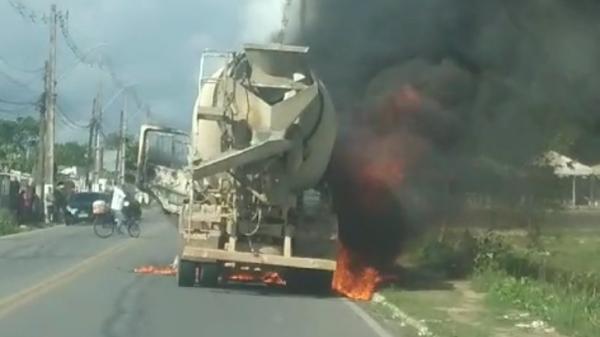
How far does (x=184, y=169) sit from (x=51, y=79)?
41.3m

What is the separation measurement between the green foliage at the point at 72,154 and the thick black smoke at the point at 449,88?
131 metres

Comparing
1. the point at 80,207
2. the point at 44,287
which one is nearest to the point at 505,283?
the point at 44,287

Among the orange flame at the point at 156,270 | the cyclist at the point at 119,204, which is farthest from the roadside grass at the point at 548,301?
the cyclist at the point at 119,204

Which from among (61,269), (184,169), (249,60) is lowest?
(61,269)

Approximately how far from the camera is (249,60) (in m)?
21.1

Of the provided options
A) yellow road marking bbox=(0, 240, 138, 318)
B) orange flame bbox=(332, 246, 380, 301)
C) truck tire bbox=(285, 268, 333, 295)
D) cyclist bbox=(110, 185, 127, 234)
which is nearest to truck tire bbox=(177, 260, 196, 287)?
truck tire bbox=(285, 268, 333, 295)

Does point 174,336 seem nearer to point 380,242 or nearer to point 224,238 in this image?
point 224,238

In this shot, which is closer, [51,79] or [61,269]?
[61,269]

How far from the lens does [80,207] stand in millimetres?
66188

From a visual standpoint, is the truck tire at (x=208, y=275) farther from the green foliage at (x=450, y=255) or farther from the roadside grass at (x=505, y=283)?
the green foliage at (x=450, y=255)

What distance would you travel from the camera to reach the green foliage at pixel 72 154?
157 meters

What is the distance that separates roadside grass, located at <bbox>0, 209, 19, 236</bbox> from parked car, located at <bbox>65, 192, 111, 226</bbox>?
662cm

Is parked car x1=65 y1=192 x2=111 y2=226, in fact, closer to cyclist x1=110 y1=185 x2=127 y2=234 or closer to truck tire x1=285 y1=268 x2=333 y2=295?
cyclist x1=110 y1=185 x2=127 y2=234

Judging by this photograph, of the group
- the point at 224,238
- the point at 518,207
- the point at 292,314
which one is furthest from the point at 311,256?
the point at 518,207
